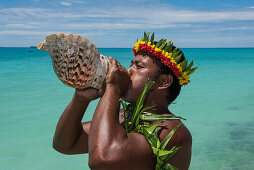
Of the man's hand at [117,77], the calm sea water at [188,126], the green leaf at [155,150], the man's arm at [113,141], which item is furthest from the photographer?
the calm sea water at [188,126]

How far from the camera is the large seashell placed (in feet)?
5.75

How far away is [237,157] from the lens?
5.88 m

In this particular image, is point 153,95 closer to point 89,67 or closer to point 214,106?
point 89,67

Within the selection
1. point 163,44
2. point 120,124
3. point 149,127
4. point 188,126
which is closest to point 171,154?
point 149,127

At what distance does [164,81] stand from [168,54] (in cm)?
19

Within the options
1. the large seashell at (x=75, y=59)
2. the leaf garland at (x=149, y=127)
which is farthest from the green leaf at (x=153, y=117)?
the large seashell at (x=75, y=59)

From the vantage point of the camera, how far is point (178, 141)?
1.89 metres

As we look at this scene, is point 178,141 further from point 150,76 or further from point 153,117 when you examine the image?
point 150,76

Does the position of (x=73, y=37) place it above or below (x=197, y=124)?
above

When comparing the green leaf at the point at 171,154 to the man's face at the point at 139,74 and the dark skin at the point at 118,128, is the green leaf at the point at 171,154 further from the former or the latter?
the man's face at the point at 139,74

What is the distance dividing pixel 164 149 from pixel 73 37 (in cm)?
83

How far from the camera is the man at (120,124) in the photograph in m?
1.64

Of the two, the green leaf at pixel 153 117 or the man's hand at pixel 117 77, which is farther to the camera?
the green leaf at pixel 153 117

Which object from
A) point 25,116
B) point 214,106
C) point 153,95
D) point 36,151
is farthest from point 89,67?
point 214,106
